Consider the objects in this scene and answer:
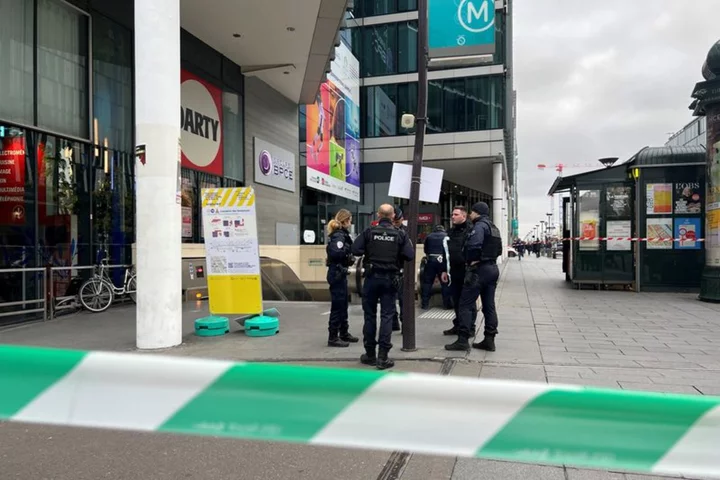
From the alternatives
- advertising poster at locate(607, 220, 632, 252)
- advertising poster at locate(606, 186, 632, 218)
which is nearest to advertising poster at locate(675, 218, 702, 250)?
advertising poster at locate(607, 220, 632, 252)

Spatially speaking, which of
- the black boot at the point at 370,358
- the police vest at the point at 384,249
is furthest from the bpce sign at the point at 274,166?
the black boot at the point at 370,358

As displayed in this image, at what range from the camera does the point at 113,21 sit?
37.3 ft

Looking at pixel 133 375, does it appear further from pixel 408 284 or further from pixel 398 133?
pixel 398 133

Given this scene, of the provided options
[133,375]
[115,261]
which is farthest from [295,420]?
[115,261]

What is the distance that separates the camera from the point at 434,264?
1005cm

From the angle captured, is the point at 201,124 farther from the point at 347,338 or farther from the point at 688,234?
the point at 688,234

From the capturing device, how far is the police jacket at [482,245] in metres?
6.37

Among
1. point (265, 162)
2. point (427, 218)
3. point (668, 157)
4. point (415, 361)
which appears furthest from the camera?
point (427, 218)

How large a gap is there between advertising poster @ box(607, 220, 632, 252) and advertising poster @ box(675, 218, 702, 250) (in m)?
1.06

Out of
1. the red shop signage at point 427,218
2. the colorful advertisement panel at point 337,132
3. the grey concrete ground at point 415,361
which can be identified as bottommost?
the grey concrete ground at point 415,361

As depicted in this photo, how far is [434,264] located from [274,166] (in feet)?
33.8

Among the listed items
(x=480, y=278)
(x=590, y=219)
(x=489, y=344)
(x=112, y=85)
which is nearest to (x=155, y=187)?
(x=480, y=278)

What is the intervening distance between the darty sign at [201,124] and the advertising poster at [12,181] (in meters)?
4.65

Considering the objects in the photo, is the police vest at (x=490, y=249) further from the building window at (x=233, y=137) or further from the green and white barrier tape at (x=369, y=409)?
the building window at (x=233, y=137)
